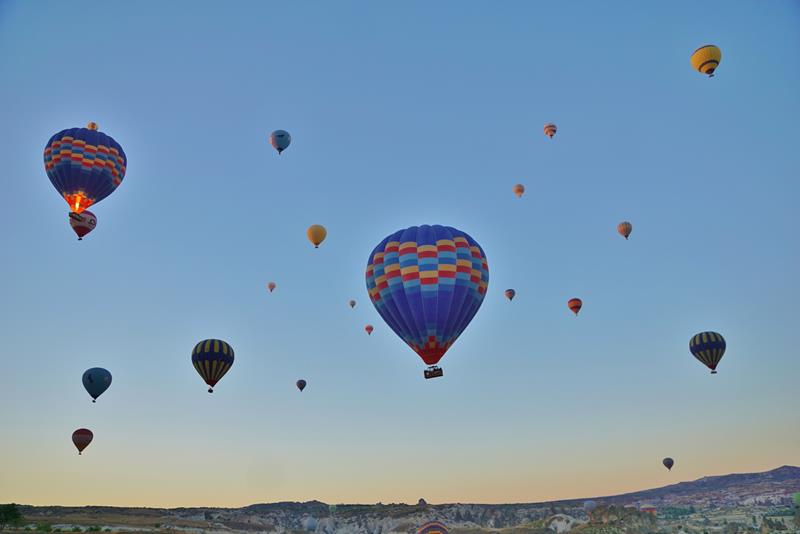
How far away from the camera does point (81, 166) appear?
131ft

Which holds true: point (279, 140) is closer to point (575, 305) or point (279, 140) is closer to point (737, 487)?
point (575, 305)

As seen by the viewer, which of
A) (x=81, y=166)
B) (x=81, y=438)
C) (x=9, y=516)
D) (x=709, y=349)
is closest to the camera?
(x=81, y=166)

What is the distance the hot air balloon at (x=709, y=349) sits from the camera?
47344 mm

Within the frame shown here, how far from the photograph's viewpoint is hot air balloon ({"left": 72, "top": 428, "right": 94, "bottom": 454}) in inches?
1762

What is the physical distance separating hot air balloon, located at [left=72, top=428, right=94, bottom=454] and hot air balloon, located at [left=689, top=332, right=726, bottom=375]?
46250mm

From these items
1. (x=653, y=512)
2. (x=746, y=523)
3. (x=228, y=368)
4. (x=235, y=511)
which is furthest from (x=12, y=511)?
(x=746, y=523)

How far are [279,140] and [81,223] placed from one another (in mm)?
13851

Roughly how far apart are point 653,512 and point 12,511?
3231 inches

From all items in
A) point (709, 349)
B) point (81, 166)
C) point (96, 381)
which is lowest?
point (96, 381)

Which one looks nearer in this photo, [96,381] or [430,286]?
[430,286]

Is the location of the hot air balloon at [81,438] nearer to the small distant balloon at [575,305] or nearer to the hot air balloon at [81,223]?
the hot air balloon at [81,223]

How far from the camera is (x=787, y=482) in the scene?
582 ft

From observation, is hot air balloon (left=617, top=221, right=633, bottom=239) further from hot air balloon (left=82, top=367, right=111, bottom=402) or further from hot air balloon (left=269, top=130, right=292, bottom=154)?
hot air balloon (left=82, top=367, right=111, bottom=402)

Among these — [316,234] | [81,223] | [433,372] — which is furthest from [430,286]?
[81,223]
